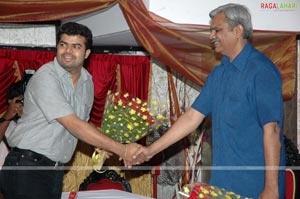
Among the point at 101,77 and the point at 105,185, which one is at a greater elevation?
the point at 101,77

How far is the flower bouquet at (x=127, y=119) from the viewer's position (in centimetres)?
339

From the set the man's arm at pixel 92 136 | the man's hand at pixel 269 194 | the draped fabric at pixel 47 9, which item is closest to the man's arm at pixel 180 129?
the man's arm at pixel 92 136

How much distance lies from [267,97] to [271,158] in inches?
11.5

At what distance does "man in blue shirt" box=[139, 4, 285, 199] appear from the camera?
295 cm

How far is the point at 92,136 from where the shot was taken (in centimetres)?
346

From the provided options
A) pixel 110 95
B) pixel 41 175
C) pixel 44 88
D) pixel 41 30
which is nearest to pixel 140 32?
pixel 110 95

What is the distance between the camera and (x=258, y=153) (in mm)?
3084

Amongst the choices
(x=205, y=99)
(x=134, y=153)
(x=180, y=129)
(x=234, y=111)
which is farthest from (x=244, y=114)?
(x=134, y=153)

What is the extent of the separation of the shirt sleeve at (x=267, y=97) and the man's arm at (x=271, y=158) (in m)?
0.04

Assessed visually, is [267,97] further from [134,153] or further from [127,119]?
[134,153]

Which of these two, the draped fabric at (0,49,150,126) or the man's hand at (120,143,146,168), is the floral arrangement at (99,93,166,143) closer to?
the man's hand at (120,143,146,168)

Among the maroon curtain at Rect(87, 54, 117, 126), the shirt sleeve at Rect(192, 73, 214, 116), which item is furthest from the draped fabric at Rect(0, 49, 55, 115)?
the shirt sleeve at Rect(192, 73, 214, 116)

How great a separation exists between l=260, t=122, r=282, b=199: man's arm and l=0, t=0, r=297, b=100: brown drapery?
1173 millimetres

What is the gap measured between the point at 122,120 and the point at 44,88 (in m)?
0.46
